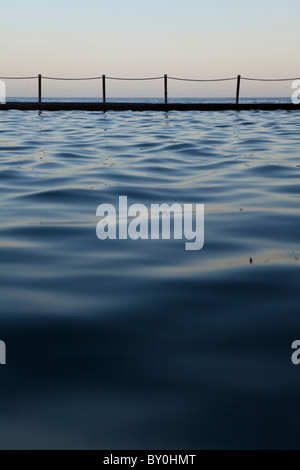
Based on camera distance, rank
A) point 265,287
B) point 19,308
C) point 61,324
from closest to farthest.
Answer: point 61,324
point 19,308
point 265,287

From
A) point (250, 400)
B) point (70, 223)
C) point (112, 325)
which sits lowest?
point (250, 400)

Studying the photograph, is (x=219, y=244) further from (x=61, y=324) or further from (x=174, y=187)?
(x=174, y=187)

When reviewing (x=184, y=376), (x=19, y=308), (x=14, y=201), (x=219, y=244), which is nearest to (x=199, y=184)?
(x=14, y=201)

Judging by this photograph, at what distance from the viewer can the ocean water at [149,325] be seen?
1.24 m

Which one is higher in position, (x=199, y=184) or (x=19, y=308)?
(x=199, y=184)

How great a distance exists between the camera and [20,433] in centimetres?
119

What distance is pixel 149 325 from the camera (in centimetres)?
177

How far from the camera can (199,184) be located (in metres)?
4.33

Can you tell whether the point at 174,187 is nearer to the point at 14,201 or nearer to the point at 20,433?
the point at 14,201

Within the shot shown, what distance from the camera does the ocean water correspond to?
1242 millimetres

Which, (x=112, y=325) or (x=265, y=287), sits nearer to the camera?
(x=112, y=325)
